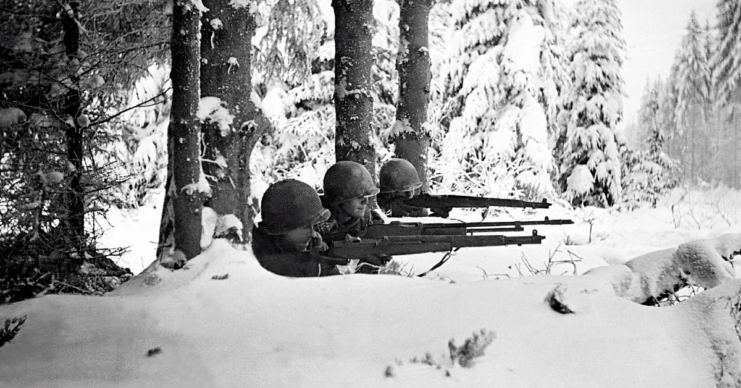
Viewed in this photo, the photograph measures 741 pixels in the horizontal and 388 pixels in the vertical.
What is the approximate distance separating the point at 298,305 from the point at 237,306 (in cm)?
26

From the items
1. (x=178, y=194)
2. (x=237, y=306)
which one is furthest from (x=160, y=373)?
(x=178, y=194)

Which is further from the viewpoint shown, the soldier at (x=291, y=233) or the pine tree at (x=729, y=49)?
the pine tree at (x=729, y=49)

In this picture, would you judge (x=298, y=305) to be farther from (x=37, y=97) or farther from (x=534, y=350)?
(x=37, y=97)

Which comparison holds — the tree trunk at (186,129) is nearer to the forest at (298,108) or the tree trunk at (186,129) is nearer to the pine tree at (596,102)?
the forest at (298,108)

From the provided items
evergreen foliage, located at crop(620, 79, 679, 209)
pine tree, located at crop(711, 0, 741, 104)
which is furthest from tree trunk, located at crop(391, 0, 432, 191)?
evergreen foliage, located at crop(620, 79, 679, 209)

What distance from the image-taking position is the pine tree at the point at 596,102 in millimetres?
17750

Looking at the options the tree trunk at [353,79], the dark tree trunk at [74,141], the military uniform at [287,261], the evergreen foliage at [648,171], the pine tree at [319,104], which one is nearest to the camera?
the military uniform at [287,261]

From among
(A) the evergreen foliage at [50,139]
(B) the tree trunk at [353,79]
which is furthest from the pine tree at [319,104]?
(A) the evergreen foliage at [50,139]

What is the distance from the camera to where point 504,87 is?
1570cm

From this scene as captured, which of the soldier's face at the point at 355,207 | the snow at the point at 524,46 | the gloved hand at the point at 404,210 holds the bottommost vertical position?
the gloved hand at the point at 404,210

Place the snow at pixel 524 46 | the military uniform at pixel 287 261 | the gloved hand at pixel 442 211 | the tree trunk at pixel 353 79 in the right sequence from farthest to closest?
the snow at pixel 524 46, the gloved hand at pixel 442 211, the tree trunk at pixel 353 79, the military uniform at pixel 287 261

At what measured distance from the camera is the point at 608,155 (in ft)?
59.0

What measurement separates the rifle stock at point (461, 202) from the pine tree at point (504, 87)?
6.85 metres

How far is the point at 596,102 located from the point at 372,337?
58.1ft
